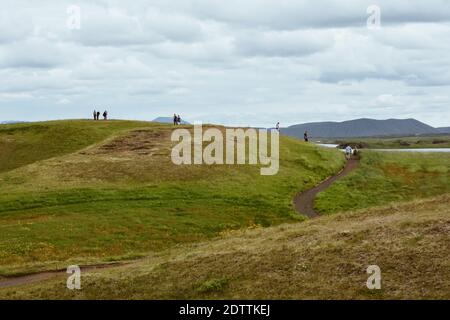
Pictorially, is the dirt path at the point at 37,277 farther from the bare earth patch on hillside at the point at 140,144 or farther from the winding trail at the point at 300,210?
the bare earth patch on hillside at the point at 140,144

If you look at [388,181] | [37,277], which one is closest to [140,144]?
[388,181]

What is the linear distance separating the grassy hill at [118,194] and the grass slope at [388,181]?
4.49 meters

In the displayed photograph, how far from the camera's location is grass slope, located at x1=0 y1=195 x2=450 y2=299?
23.2m

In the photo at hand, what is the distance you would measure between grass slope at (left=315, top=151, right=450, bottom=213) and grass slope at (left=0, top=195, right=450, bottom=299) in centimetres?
3489

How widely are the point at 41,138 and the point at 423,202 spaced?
6904 cm

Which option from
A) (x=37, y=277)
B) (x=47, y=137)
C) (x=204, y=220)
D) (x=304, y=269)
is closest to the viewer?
(x=304, y=269)

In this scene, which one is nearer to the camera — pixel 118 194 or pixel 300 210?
pixel 118 194

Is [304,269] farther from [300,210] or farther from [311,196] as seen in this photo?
[311,196]

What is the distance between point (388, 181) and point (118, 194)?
3750 centimetres

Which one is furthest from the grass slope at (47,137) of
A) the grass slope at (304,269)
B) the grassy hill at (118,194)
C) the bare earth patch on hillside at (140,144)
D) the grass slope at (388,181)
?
the grass slope at (304,269)

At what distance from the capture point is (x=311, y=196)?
7138cm

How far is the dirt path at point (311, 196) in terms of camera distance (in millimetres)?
65250

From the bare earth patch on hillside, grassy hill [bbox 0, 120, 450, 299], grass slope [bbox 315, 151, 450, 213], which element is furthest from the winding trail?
the bare earth patch on hillside
